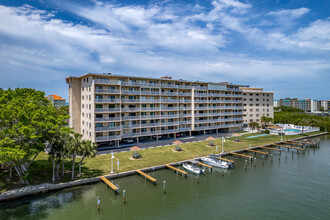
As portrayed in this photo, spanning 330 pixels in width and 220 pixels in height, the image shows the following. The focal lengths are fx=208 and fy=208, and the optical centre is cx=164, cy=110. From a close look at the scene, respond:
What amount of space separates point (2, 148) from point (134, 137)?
40.2 m

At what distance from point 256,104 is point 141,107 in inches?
2580

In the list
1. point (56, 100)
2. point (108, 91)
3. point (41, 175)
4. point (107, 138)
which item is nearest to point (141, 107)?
point (108, 91)

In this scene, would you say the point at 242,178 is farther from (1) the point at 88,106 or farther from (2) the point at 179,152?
(1) the point at 88,106

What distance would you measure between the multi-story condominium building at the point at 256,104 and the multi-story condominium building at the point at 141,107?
20.1 metres

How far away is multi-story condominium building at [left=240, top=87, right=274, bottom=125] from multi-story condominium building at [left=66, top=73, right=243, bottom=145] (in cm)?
2009

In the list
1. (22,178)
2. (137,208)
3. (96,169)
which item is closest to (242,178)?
(137,208)

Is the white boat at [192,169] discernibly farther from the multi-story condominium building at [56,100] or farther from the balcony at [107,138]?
the multi-story condominium building at [56,100]

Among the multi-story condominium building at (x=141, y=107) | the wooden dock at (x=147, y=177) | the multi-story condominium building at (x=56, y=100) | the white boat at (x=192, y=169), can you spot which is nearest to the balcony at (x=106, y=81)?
the multi-story condominium building at (x=141, y=107)

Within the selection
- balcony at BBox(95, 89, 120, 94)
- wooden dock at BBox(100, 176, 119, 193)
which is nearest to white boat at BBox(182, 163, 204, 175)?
wooden dock at BBox(100, 176, 119, 193)

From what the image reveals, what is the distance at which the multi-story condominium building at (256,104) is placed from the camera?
102 meters

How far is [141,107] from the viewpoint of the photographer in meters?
65.1

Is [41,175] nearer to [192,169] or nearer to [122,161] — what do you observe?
[122,161]

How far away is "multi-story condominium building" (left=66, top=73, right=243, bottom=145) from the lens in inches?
2277

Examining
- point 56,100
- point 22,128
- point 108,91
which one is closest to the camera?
point 22,128
